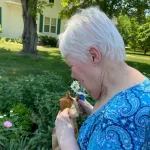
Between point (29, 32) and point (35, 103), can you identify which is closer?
point (35, 103)

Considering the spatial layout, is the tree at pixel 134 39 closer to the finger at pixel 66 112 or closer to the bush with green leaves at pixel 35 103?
the bush with green leaves at pixel 35 103

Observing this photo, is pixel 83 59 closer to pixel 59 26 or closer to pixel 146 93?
pixel 146 93

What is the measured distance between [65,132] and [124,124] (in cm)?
38

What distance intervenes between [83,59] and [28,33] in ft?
39.5

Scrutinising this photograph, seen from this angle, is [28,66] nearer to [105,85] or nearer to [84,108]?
[84,108]

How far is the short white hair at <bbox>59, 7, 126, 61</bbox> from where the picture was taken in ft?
3.67

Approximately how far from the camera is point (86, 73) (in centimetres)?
122

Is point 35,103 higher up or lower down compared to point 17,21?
higher up

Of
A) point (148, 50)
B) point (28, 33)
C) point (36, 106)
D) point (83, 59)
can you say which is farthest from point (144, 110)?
point (148, 50)

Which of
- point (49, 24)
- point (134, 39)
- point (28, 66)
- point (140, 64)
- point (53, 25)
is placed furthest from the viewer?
point (134, 39)

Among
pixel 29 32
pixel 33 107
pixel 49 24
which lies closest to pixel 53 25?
pixel 49 24

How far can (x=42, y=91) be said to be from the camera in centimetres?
338

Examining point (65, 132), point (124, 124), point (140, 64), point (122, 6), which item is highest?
point (122, 6)

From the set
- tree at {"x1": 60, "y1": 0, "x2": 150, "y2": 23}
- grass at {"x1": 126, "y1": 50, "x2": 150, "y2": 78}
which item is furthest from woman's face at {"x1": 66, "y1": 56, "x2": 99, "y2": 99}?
tree at {"x1": 60, "y1": 0, "x2": 150, "y2": 23}
